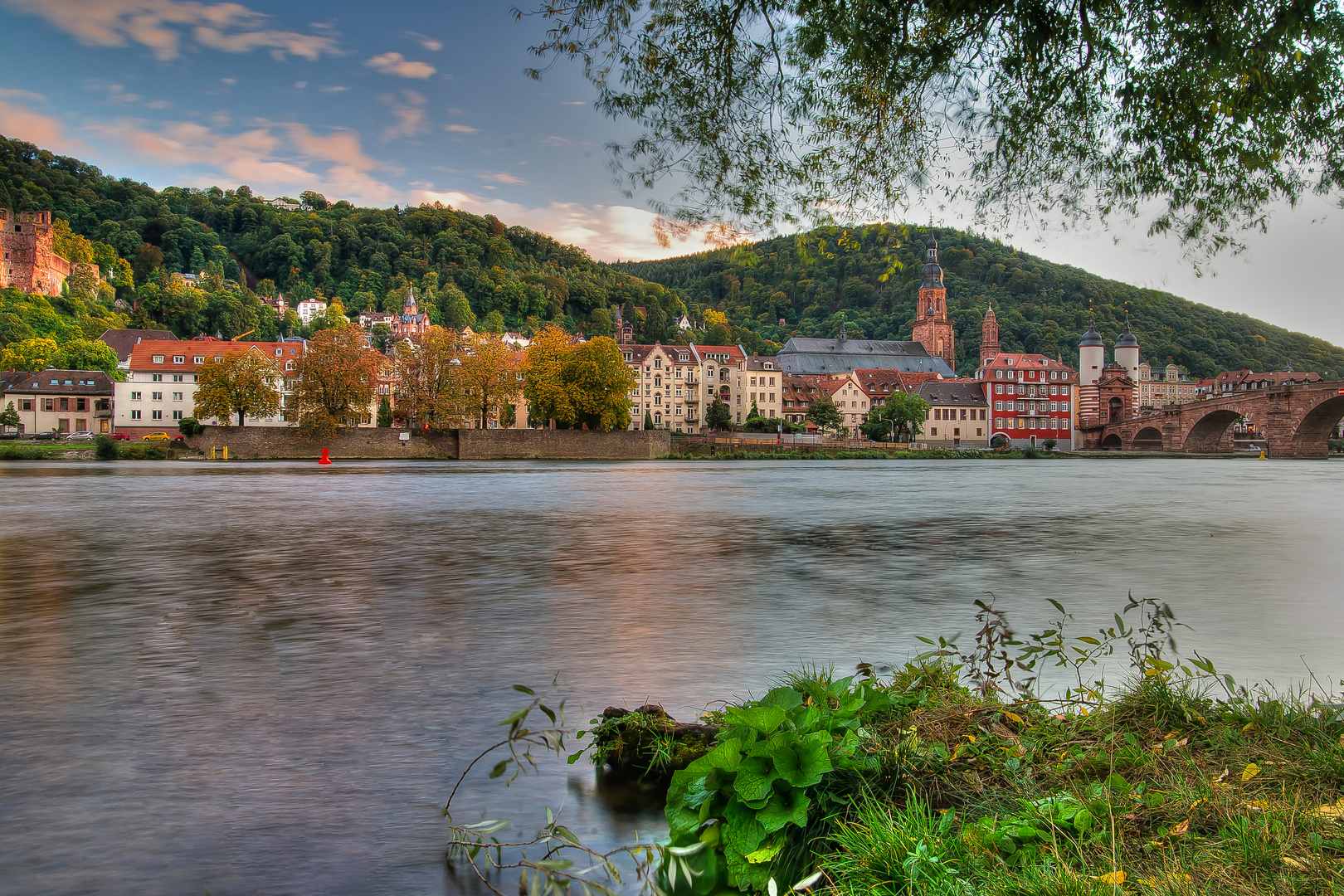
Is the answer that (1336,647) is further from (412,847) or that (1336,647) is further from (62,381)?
(62,381)

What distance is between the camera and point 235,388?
6819 centimetres

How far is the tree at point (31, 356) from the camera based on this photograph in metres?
94.6

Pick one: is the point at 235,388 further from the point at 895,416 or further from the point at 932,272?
the point at 932,272

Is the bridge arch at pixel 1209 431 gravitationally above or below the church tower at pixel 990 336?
below

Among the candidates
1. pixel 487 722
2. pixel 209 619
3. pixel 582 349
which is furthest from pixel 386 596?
pixel 582 349

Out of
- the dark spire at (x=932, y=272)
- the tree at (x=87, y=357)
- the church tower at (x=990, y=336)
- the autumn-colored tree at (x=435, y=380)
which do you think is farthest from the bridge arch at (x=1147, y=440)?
the tree at (x=87, y=357)

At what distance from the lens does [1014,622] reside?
8.25 meters

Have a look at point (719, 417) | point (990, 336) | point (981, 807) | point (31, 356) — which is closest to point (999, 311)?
point (990, 336)

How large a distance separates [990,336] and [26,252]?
150 meters

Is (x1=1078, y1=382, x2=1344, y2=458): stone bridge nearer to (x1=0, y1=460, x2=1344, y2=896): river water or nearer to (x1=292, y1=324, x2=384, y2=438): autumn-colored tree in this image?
(x1=0, y1=460, x2=1344, y2=896): river water

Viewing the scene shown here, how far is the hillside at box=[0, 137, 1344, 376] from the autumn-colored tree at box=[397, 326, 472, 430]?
5563 cm

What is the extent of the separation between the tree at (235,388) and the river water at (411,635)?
5034 cm

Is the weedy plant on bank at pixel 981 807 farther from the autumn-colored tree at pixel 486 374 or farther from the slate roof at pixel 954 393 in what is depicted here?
the slate roof at pixel 954 393

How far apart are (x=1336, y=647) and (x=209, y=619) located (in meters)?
9.97
